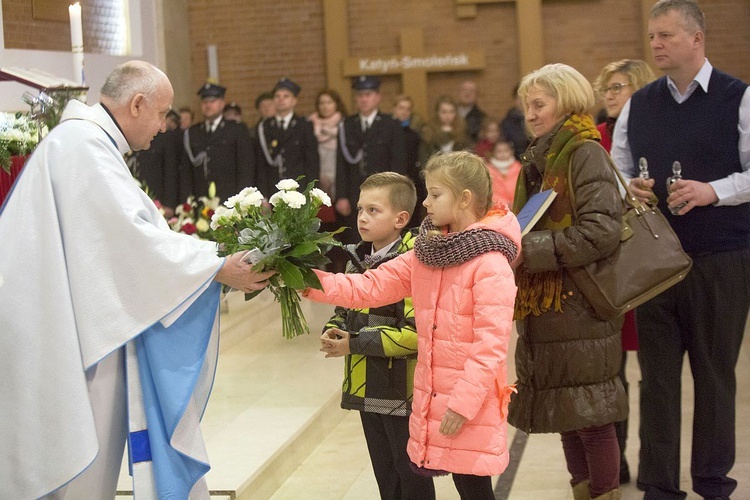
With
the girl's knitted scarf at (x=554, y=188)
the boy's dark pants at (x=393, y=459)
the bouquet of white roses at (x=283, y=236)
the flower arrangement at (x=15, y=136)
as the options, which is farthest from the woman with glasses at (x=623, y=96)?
the flower arrangement at (x=15, y=136)

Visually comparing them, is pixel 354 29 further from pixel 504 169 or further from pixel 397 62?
pixel 504 169

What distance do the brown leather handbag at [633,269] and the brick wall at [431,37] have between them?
7.99 metres

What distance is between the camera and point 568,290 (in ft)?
11.5

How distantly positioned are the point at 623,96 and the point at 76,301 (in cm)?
247

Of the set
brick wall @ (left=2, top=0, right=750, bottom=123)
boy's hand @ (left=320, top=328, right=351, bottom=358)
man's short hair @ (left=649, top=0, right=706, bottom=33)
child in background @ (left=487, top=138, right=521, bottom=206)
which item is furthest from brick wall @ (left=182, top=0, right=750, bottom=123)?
boy's hand @ (left=320, top=328, right=351, bottom=358)

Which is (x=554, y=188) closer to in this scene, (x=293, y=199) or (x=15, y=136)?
(x=293, y=199)

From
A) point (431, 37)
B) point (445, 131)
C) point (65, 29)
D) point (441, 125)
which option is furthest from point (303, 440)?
point (431, 37)

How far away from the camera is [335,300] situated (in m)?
3.12

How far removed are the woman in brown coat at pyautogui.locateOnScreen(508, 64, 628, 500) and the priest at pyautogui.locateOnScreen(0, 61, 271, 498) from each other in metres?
1.05

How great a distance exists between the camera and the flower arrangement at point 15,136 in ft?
11.4

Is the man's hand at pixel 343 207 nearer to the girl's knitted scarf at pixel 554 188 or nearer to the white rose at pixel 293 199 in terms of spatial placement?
the girl's knitted scarf at pixel 554 188

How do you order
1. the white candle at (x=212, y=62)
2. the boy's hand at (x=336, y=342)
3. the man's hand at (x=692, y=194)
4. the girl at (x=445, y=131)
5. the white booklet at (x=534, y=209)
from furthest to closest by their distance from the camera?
the white candle at (x=212, y=62), the girl at (x=445, y=131), the man's hand at (x=692, y=194), the white booklet at (x=534, y=209), the boy's hand at (x=336, y=342)

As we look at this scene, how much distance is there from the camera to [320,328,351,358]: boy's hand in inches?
127

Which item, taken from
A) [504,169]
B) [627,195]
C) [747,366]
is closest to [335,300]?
[627,195]
